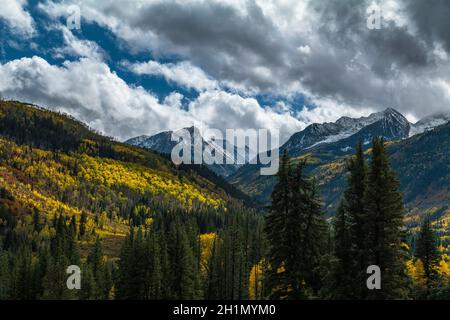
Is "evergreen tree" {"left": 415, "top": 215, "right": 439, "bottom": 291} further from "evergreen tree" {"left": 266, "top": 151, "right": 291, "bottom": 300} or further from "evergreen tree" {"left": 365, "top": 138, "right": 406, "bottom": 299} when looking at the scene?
"evergreen tree" {"left": 266, "top": 151, "right": 291, "bottom": 300}

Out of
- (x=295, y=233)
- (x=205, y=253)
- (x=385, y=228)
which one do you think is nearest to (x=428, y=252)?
(x=385, y=228)

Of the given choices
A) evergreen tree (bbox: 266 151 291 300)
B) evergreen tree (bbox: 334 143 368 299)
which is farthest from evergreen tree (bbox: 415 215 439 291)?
evergreen tree (bbox: 266 151 291 300)

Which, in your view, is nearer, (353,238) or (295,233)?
(353,238)

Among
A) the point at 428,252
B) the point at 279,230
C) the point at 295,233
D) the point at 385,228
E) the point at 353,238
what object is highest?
the point at 385,228

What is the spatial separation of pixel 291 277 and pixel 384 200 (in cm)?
1137

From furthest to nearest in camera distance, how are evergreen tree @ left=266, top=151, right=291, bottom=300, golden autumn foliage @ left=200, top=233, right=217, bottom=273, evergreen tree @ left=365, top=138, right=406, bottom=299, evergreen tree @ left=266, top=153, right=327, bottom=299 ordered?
golden autumn foliage @ left=200, top=233, right=217, bottom=273, evergreen tree @ left=266, top=151, right=291, bottom=300, evergreen tree @ left=266, top=153, right=327, bottom=299, evergreen tree @ left=365, top=138, right=406, bottom=299

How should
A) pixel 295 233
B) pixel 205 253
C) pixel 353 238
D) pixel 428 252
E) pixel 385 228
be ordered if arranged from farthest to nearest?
pixel 205 253 → pixel 428 252 → pixel 295 233 → pixel 353 238 → pixel 385 228

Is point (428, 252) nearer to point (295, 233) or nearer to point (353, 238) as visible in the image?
point (353, 238)

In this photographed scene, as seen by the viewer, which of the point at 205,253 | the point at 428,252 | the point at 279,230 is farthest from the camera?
the point at 205,253

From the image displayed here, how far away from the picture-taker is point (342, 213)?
44.1 metres

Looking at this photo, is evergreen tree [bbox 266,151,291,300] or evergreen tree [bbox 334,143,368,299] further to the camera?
evergreen tree [bbox 266,151,291,300]
